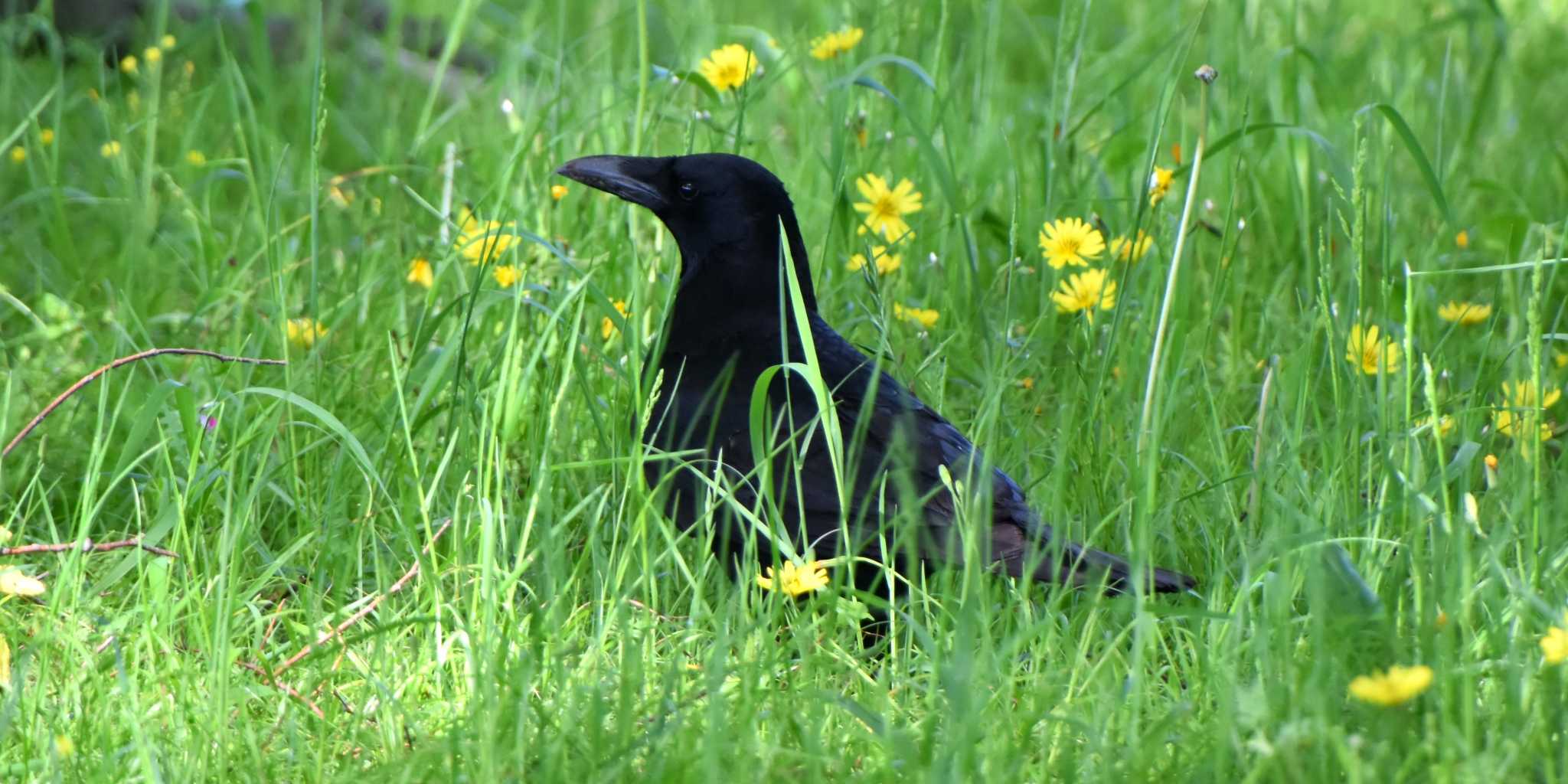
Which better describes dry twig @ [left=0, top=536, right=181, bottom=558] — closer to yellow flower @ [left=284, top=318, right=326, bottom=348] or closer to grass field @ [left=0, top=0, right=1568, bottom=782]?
grass field @ [left=0, top=0, right=1568, bottom=782]

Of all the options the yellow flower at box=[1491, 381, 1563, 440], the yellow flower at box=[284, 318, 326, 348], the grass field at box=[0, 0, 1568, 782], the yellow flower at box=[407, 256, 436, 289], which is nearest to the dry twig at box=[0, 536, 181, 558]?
the grass field at box=[0, 0, 1568, 782]

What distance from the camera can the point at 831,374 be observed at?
307cm

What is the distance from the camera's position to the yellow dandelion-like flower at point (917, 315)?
3479 mm

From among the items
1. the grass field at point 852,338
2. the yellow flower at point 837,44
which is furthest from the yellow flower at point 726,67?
the yellow flower at point 837,44

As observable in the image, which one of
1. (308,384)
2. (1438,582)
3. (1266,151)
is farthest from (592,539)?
(1266,151)

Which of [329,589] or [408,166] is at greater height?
[408,166]

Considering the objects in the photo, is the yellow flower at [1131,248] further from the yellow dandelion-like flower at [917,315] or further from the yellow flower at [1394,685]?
the yellow flower at [1394,685]

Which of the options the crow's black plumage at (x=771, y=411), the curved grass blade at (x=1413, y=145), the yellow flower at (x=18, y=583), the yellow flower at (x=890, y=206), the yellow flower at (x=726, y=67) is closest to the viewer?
the yellow flower at (x=18, y=583)

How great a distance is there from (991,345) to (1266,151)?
1410 mm

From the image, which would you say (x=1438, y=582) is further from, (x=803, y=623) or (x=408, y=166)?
(x=408, y=166)

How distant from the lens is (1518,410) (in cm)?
293

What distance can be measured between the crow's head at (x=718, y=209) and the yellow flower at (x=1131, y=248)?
2.04 feet

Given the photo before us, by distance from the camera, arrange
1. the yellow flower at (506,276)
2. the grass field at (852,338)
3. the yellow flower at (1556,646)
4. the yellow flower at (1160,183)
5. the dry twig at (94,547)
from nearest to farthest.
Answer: the yellow flower at (1556,646) < the grass field at (852,338) < the dry twig at (94,547) < the yellow flower at (1160,183) < the yellow flower at (506,276)

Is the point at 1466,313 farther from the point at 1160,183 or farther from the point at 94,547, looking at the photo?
the point at 94,547
